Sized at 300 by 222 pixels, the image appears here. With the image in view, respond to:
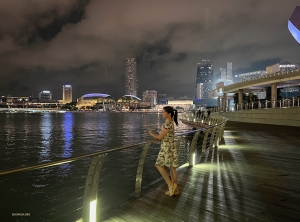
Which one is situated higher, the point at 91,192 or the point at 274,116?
the point at 274,116

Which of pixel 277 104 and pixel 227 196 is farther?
pixel 277 104

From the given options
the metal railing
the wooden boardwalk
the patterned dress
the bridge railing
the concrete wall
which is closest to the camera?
the metal railing

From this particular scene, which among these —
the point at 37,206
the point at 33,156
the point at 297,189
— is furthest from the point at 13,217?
the point at 33,156

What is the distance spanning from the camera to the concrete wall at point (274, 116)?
24884mm

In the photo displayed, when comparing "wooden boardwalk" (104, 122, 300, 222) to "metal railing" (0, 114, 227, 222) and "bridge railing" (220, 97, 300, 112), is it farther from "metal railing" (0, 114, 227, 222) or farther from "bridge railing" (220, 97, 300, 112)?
"bridge railing" (220, 97, 300, 112)

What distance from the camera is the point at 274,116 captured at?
28500 millimetres

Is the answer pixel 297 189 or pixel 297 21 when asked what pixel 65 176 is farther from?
pixel 297 21

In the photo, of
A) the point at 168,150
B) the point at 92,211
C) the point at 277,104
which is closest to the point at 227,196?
the point at 168,150

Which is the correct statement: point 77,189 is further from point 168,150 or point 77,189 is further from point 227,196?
point 227,196

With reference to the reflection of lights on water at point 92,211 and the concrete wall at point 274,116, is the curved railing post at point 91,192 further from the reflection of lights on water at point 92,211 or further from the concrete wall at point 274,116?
the concrete wall at point 274,116

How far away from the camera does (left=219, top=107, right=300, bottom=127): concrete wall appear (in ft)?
81.6

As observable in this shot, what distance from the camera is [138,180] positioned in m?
5.26

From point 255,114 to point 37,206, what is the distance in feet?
98.2

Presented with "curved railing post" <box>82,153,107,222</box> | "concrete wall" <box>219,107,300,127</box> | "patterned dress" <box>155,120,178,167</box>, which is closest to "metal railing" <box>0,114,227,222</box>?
"curved railing post" <box>82,153,107,222</box>
